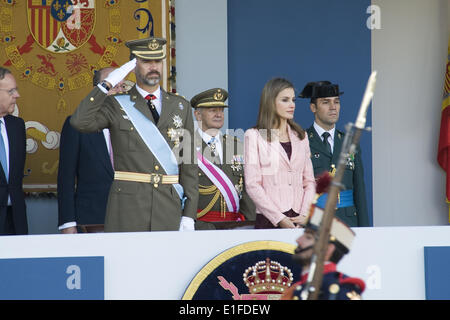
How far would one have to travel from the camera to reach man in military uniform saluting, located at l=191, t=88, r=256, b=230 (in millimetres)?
4859

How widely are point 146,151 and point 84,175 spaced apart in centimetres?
103

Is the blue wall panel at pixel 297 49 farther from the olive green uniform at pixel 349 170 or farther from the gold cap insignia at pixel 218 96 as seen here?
the olive green uniform at pixel 349 170

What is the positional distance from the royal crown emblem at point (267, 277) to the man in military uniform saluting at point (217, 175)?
1237mm

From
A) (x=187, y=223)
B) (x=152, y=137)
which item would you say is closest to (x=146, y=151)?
(x=152, y=137)

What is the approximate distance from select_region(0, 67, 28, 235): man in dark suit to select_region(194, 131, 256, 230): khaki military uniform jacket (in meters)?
0.96

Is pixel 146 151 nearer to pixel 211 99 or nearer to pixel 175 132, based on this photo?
pixel 175 132

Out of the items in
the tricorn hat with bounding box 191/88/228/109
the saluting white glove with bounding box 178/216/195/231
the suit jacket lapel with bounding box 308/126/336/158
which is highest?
the tricorn hat with bounding box 191/88/228/109

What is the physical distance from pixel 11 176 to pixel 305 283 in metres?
3.01

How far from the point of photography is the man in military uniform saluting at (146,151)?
Answer: 13.6ft

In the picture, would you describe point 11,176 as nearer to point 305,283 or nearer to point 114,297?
point 114,297

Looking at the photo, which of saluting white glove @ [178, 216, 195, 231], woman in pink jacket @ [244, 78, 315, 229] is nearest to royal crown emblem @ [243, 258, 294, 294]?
woman in pink jacket @ [244, 78, 315, 229]

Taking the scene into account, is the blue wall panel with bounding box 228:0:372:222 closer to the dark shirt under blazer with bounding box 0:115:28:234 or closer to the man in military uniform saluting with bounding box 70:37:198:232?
the dark shirt under blazer with bounding box 0:115:28:234
